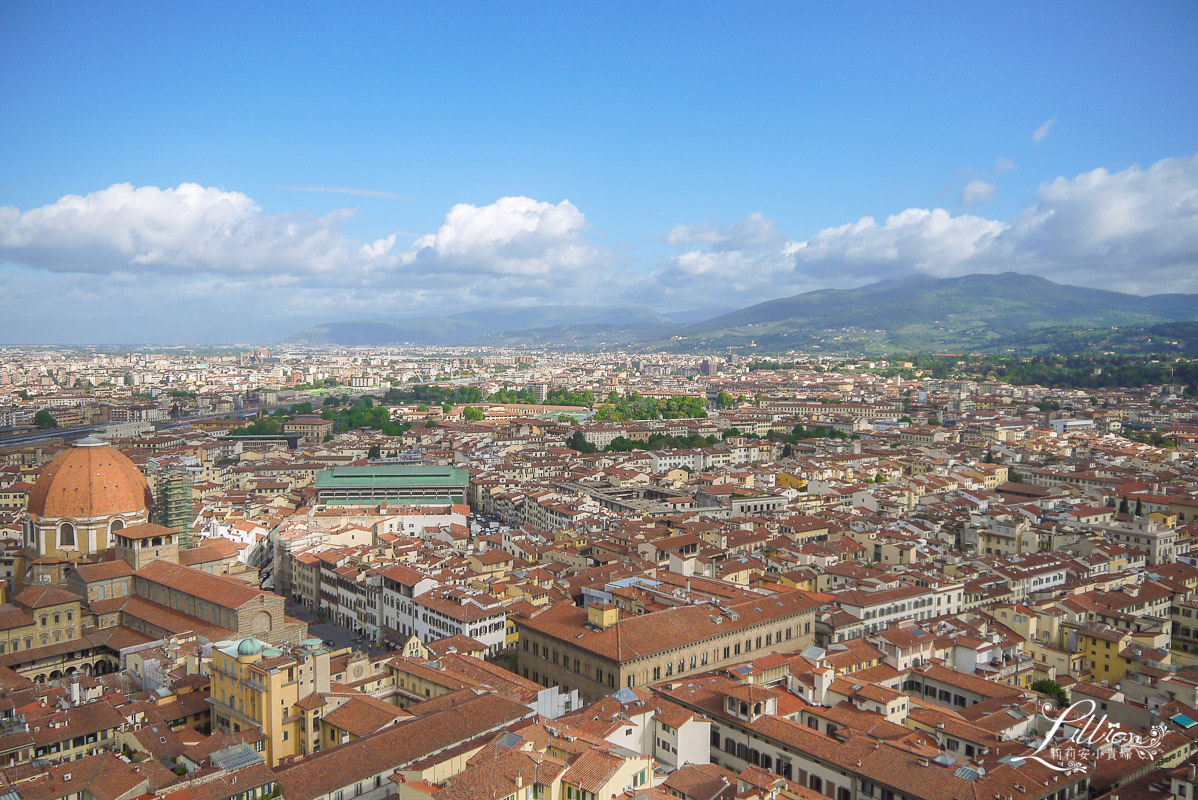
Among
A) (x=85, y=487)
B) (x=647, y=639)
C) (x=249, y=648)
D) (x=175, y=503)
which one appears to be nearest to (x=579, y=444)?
(x=175, y=503)

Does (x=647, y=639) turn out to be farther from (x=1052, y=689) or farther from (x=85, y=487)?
(x=85, y=487)

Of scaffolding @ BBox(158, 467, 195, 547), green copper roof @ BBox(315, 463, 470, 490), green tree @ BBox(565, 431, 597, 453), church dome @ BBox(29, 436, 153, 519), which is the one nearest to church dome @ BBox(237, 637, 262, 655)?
church dome @ BBox(29, 436, 153, 519)

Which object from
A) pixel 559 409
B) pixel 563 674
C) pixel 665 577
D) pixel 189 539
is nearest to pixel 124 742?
pixel 563 674

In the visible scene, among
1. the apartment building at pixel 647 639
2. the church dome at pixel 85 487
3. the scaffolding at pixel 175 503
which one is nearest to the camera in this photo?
the apartment building at pixel 647 639

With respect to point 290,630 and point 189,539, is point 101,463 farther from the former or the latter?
point 290,630

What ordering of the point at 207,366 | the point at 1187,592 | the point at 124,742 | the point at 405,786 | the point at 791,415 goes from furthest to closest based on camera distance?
the point at 207,366 < the point at 791,415 < the point at 1187,592 < the point at 124,742 < the point at 405,786

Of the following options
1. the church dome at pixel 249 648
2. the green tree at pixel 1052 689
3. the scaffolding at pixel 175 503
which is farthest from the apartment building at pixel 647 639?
the scaffolding at pixel 175 503

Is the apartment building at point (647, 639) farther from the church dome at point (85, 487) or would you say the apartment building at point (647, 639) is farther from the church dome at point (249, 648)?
the church dome at point (85, 487)

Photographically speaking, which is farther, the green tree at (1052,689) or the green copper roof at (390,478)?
the green copper roof at (390,478)

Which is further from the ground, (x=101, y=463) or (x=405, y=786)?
→ (x=101, y=463)

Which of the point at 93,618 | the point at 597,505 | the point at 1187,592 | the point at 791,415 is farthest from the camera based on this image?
the point at 791,415
